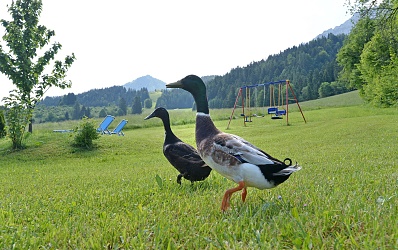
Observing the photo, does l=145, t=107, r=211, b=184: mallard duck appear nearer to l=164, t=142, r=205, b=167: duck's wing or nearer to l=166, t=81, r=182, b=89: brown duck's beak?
l=164, t=142, r=205, b=167: duck's wing

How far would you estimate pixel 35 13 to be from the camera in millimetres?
16562

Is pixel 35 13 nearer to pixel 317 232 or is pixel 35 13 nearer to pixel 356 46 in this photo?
pixel 317 232

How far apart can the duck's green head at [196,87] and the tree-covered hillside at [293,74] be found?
65572 mm

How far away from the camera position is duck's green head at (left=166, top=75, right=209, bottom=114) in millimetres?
3562

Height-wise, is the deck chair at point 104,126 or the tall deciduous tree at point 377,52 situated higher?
the tall deciduous tree at point 377,52

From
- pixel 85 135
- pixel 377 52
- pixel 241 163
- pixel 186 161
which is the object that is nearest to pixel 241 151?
pixel 241 163

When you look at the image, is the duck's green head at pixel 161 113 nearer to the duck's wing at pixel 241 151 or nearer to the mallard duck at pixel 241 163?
the mallard duck at pixel 241 163

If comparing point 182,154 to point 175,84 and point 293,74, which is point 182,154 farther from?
point 293,74

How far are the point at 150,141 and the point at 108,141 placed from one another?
2.15m

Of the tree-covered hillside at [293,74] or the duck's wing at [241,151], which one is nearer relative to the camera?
the duck's wing at [241,151]

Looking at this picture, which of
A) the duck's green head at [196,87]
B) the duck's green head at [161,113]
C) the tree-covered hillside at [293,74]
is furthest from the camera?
the tree-covered hillside at [293,74]

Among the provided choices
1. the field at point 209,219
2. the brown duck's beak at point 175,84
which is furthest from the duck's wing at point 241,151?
the brown duck's beak at point 175,84

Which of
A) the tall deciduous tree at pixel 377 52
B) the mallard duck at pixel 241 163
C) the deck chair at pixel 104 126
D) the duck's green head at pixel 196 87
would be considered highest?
the tall deciduous tree at pixel 377 52

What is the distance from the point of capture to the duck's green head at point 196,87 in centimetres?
356
